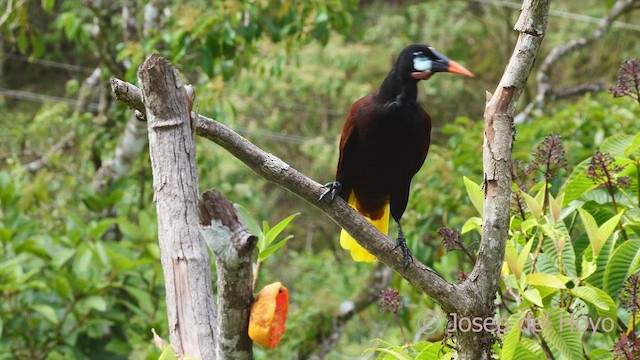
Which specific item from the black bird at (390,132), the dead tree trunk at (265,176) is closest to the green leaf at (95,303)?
the black bird at (390,132)

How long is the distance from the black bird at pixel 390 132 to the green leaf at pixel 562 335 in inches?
27.2

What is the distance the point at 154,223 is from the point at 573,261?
244 centimetres

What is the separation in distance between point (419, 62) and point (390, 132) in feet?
0.73

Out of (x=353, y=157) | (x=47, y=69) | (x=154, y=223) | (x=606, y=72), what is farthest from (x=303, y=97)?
(x=353, y=157)

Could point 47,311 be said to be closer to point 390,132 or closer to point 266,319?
point 390,132

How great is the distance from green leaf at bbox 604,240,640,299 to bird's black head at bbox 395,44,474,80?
0.77 metres

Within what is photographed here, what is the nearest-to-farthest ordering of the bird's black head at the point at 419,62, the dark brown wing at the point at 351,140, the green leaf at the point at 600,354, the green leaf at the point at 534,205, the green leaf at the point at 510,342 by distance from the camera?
1. the green leaf at the point at 510,342
2. the green leaf at the point at 600,354
3. the green leaf at the point at 534,205
4. the bird's black head at the point at 419,62
5. the dark brown wing at the point at 351,140

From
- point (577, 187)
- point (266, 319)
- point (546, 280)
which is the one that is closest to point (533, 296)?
point (546, 280)

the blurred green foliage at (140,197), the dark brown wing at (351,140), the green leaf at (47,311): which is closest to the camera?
the dark brown wing at (351,140)

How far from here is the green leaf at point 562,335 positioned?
168 centimetres

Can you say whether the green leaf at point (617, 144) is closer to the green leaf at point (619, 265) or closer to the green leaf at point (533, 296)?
the green leaf at point (619, 265)

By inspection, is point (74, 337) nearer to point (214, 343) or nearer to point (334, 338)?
point (334, 338)

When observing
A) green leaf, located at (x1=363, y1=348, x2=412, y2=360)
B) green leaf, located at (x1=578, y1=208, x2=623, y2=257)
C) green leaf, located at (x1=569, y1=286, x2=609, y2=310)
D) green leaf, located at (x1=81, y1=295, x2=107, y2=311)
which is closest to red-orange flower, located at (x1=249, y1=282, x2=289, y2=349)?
green leaf, located at (x1=363, y1=348, x2=412, y2=360)

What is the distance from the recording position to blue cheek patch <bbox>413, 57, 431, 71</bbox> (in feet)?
7.90
